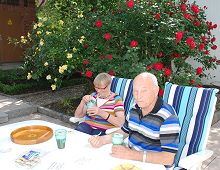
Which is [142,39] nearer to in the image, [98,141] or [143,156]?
[98,141]

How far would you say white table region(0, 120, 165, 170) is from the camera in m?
1.93

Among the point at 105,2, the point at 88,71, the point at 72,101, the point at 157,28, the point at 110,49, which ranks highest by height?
the point at 105,2

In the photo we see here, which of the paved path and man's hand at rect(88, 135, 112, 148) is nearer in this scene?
man's hand at rect(88, 135, 112, 148)

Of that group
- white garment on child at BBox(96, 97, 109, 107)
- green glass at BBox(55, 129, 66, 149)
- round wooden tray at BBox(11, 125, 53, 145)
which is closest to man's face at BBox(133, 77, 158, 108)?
green glass at BBox(55, 129, 66, 149)

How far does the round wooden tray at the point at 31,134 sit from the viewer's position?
229 centimetres

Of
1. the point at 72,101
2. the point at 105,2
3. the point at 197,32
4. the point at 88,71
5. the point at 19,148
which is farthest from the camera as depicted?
the point at 105,2

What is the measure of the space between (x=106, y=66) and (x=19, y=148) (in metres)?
2.98

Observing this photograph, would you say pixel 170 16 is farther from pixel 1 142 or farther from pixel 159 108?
pixel 1 142

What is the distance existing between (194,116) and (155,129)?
0.57 meters

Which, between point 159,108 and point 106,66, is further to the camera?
point 106,66

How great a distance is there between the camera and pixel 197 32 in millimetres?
5957

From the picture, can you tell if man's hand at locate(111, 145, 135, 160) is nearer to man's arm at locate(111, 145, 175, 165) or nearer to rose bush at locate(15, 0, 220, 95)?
man's arm at locate(111, 145, 175, 165)

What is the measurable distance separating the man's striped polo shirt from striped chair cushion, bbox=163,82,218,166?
1.50ft

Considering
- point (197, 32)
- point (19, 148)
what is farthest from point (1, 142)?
point (197, 32)
